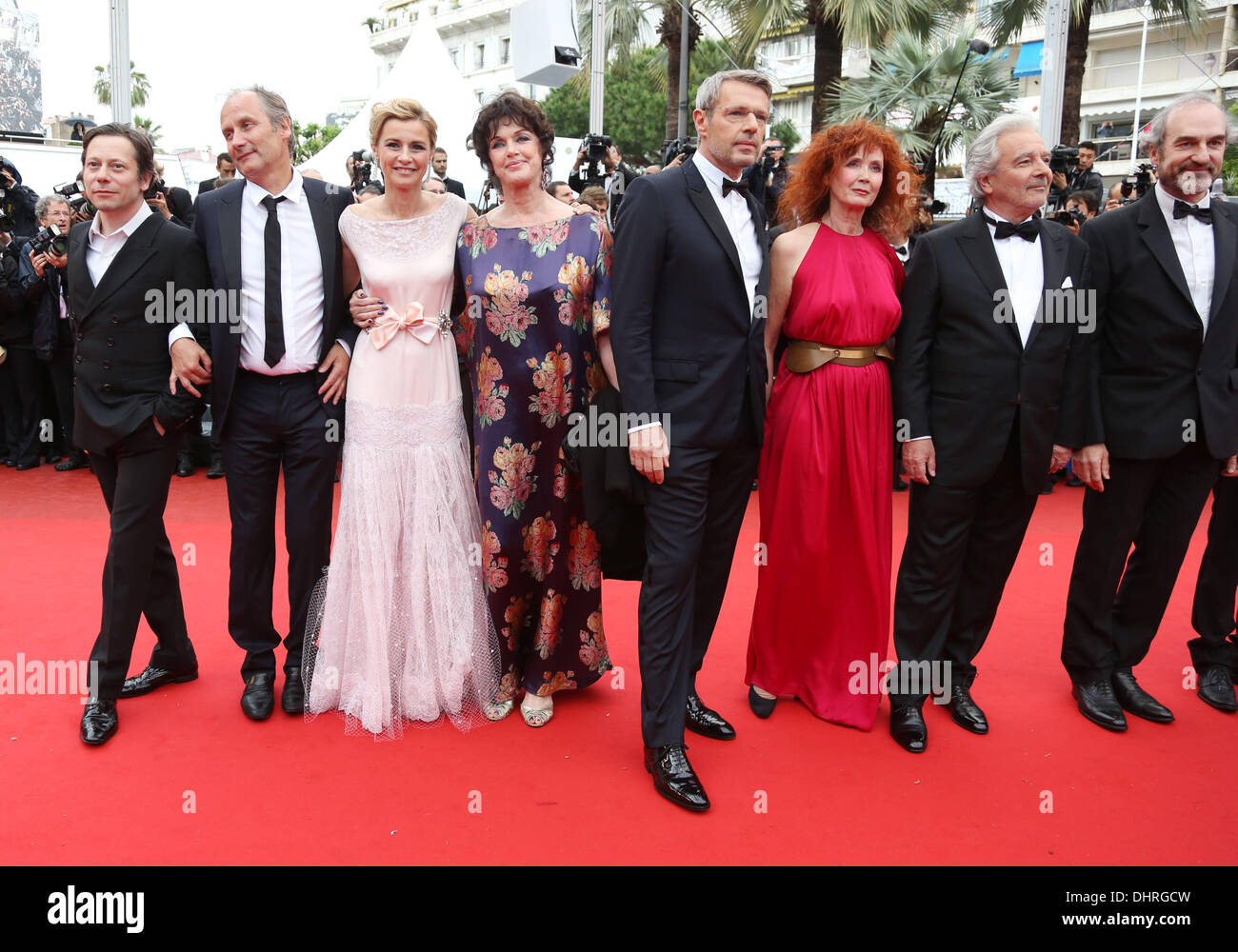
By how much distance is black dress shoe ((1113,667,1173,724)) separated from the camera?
3266 mm

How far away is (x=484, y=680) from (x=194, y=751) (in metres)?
0.92

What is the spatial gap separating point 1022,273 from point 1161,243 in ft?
1.64

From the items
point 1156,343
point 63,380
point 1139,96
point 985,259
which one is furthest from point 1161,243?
point 1139,96

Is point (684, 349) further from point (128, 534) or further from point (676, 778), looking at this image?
point (128, 534)

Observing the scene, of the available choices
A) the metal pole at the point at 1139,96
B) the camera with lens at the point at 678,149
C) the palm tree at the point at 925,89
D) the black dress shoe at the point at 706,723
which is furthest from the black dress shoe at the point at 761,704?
the metal pole at the point at 1139,96

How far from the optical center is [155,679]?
3383mm

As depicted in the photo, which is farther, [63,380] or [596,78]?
[596,78]

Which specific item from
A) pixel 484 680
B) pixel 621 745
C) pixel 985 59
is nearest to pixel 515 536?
pixel 484 680

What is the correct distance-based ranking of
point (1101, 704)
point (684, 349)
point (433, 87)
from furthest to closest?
point (433, 87), point (1101, 704), point (684, 349)

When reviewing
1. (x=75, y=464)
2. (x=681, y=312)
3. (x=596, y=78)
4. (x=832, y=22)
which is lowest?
(x=75, y=464)

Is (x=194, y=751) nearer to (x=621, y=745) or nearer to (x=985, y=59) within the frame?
(x=621, y=745)

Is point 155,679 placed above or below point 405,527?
below

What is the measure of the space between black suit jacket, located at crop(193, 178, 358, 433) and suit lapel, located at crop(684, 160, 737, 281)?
3.98 feet

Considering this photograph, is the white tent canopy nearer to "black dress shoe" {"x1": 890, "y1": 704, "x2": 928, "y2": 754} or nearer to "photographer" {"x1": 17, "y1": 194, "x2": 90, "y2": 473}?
"photographer" {"x1": 17, "y1": 194, "x2": 90, "y2": 473}
